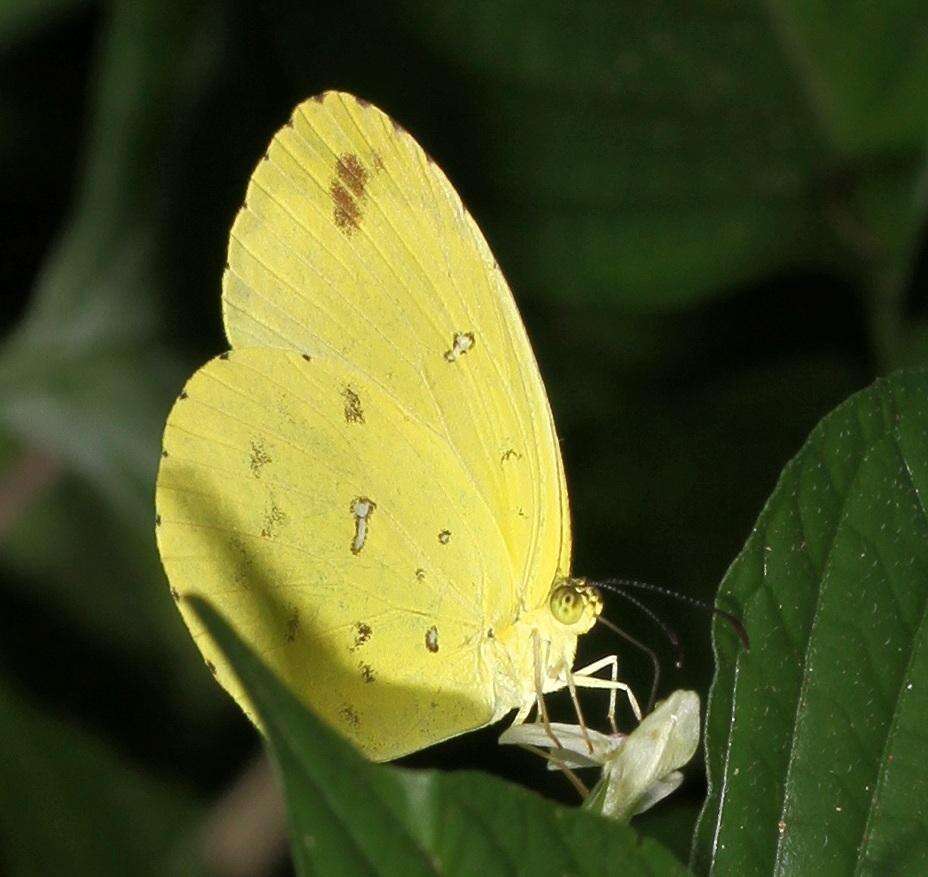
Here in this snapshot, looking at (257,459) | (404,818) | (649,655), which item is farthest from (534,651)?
(404,818)

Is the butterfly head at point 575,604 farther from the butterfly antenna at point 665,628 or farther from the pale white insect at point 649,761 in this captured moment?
the pale white insect at point 649,761

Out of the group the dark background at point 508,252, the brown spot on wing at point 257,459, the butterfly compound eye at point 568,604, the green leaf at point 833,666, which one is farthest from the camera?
the dark background at point 508,252

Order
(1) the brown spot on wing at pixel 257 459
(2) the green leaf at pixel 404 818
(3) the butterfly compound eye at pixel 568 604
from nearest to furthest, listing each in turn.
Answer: (2) the green leaf at pixel 404 818 < (3) the butterfly compound eye at pixel 568 604 < (1) the brown spot on wing at pixel 257 459

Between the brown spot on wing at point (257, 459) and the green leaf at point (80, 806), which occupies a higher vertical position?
the brown spot on wing at point (257, 459)

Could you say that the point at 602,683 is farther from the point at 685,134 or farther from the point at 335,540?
the point at 685,134

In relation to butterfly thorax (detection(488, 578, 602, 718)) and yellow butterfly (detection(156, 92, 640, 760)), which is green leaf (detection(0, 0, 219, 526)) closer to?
yellow butterfly (detection(156, 92, 640, 760))

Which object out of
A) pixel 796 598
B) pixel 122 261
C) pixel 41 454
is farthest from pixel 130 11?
pixel 796 598

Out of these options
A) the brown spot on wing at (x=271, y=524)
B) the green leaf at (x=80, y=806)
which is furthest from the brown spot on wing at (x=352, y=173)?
the green leaf at (x=80, y=806)

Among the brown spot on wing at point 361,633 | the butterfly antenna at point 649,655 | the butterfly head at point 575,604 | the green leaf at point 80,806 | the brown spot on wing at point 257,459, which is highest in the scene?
the brown spot on wing at point 257,459

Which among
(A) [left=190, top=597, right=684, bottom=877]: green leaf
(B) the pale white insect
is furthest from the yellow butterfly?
(A) [left=190, top=597, right=684, bottom=877]: green leaf
